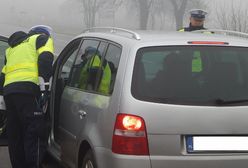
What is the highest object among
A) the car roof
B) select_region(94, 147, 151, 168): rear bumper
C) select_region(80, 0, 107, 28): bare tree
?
the car roof

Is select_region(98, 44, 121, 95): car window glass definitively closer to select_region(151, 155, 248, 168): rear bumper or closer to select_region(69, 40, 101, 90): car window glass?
select_region(69, 40, 101, 90): car window glass

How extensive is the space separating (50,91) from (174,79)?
2.08 m

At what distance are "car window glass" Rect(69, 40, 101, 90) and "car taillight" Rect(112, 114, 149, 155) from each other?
0.85 meters

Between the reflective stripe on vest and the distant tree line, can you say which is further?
the distant tree line

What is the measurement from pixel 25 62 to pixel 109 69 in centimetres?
132

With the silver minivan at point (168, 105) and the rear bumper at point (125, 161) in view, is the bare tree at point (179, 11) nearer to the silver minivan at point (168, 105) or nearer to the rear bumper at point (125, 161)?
the silver minivan at point (168, 105)

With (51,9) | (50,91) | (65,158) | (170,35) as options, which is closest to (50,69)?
(50,91)

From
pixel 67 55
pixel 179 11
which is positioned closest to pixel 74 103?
pixel 67 55

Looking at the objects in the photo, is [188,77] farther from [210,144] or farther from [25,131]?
[25,131]

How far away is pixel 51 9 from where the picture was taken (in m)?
111

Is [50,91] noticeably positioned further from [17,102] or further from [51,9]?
[51,9]

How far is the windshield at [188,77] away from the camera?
12.4 ft

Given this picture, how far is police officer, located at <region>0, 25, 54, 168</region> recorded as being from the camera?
17.1 ft

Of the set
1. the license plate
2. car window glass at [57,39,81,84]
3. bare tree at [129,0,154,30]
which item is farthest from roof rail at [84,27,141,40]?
bare tree at [129,0,154,30]
